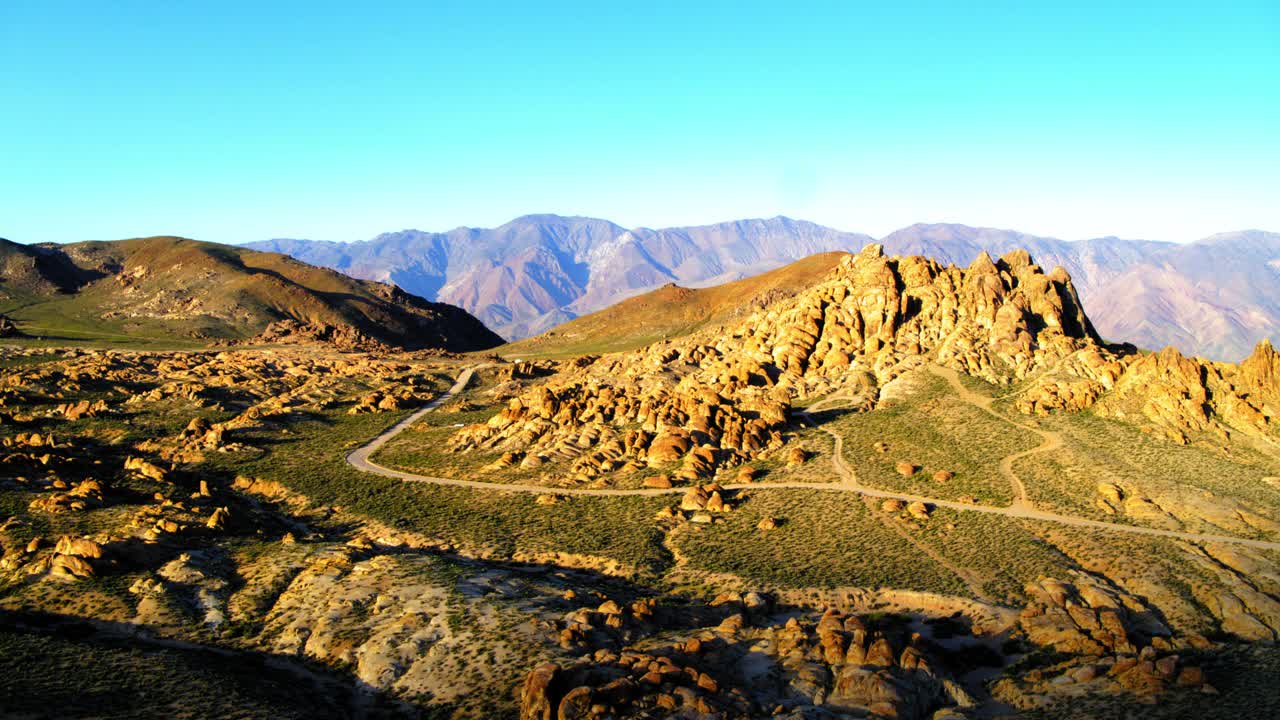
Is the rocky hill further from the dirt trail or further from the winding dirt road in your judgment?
the winding dirt road

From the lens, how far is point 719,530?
63.2 m

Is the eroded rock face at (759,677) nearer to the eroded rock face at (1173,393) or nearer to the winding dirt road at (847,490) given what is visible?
the winding dirt road at (847,490)

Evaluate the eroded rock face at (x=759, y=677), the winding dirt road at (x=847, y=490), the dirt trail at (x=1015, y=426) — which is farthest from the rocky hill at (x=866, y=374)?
the eroded rock face at (x=759, y=677)

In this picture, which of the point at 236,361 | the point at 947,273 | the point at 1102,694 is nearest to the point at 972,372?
the point at 947,273

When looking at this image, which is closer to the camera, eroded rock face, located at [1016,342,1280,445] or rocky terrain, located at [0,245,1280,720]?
rocky terrain, located at [0,245,1280,720]

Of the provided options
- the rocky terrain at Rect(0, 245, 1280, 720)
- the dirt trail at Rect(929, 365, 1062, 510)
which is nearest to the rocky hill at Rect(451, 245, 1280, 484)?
the rocky terrain at Rect(0, 245, 1280, 720)

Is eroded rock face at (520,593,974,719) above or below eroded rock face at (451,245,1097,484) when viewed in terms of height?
below

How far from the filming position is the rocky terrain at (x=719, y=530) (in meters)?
37.0

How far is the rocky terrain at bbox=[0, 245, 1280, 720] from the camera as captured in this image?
3703cm

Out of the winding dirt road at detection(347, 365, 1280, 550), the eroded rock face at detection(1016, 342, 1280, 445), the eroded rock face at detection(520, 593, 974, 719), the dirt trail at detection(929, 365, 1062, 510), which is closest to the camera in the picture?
the eroded rock face at detection(520, 593, 974, 719)

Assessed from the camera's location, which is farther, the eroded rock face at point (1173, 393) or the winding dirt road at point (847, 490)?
the eroded rock face at point (1173, 393)

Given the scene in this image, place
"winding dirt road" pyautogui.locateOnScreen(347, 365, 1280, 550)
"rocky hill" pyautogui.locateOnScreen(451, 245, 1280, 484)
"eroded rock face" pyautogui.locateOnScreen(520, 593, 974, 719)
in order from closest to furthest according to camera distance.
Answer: "eroded rock face" pyautogui.locateOnScreen(520, 593, 974, 719) → "winding dirt road" pyautogui.locateOnScreen(347, 365, 1280, 550) → "rocky hill" pyautogui.locateOnScreen(451, 245, 1280, 484)

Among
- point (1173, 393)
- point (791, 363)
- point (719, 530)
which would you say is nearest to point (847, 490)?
point (719, 530)

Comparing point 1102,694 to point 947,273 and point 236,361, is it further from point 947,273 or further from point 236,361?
point 236,361
